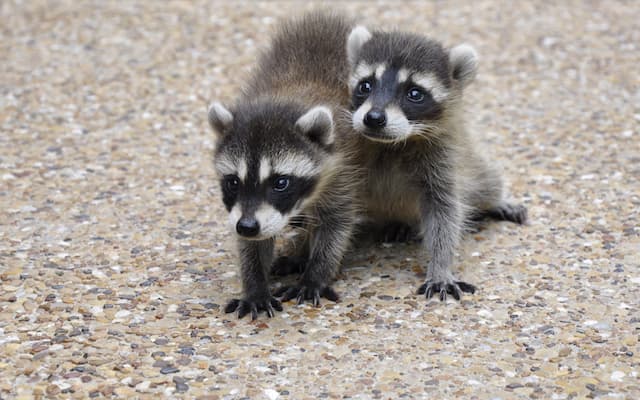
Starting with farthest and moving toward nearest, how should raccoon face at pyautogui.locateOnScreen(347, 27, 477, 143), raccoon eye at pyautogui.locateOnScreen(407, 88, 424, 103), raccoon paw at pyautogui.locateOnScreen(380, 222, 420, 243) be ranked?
raccoon paw at pyautogui.locateOnScreen(380, 222, 420, 243) < raccoon eye at pyautogui.locateOnScreen(407, 88, 424, 103) < raccoon face at pyautogui.locateOnScreen(347, 27, 477, 143)

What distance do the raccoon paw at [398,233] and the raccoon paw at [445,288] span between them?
2.86ft

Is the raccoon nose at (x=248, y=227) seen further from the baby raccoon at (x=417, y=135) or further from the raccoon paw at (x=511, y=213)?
the raccoon paw at (x=511, y=213)

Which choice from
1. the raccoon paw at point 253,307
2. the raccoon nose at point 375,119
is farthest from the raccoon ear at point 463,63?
the raccoon paw at point 253,307

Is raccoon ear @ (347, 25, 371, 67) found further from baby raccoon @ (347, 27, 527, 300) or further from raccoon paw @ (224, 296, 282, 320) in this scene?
raccoon paw @ (224, 296, 282, 320)

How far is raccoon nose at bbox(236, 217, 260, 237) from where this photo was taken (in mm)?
4953

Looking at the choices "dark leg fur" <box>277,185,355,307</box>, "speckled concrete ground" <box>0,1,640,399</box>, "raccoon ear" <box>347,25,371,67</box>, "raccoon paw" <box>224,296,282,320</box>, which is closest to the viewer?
"speckled concrete ground" <box>0,1,640,399</box>

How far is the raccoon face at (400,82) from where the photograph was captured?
18.0ft

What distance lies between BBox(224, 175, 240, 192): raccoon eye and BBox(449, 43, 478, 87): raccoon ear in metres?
1.84

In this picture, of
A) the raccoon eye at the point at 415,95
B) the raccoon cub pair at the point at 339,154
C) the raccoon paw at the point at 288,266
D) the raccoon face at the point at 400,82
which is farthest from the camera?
the raccoon paw at the point at 288,266

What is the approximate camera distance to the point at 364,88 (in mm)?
5793

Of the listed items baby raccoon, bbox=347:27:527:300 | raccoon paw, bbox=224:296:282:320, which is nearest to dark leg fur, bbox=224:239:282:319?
raccoon paw, bbox=224:296:282:320

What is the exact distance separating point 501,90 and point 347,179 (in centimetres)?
389

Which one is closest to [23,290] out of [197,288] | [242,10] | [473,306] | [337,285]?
[197,288]

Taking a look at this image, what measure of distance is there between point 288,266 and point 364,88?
4.54 feet
